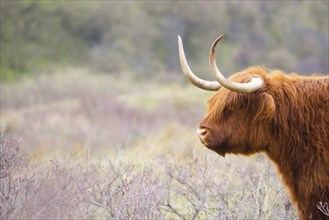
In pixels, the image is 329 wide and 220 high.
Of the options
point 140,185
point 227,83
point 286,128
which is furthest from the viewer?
point 140,185

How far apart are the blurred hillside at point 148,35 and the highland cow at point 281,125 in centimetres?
2255

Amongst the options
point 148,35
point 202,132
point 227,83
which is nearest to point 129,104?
point 148,35

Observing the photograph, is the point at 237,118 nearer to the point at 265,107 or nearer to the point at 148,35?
the point at 265,107

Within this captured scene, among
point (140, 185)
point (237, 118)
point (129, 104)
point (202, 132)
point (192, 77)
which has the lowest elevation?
point (129, 104)

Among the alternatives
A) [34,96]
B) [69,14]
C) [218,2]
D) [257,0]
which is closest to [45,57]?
[69,14]

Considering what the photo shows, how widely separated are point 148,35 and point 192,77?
29220 mm

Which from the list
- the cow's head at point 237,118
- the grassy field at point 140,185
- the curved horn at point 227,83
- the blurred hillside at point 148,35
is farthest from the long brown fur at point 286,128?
the blurred hillside at point 148,35

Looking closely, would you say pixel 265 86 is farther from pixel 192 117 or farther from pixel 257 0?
pixel 257 0

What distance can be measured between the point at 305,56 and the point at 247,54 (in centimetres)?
570

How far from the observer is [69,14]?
105 ft

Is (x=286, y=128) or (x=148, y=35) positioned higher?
(x=286, y=128)

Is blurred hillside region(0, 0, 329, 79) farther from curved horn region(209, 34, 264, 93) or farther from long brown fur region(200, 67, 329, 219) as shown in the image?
curved horn region(209, 34, 264, 93)

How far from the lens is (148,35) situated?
34188mm

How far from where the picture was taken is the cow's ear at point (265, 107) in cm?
507
